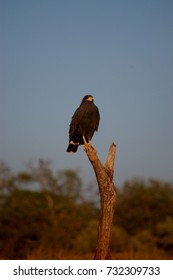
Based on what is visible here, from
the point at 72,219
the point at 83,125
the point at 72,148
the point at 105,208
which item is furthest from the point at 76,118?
the point at 72,219

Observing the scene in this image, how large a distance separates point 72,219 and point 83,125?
569 inches

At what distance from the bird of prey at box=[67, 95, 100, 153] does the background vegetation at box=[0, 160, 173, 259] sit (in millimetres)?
11409

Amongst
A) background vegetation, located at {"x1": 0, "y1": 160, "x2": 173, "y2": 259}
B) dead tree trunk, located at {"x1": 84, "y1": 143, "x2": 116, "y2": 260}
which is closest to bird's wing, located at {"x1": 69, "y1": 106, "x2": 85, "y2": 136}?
dead tree trunk, located at {"x1": 84, "y1": 143, "x2": 116, "y2": 260}

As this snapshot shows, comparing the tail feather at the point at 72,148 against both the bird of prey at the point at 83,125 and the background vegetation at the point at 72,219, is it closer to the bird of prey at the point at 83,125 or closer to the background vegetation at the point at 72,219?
the bird of prey at the point at 83,125

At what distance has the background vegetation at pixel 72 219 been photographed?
21047 mm

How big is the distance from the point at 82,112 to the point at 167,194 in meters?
16.2

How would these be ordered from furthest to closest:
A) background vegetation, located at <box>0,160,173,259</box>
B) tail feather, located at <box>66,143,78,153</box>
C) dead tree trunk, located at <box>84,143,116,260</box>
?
background vegetation, located at <box>0,160,173,259</box>
tail feather, located at <box>66,143,78,153</box>
dead tree trunk, located at <box>84,143,116,260</box>

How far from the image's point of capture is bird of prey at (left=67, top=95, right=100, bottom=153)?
8977 mm

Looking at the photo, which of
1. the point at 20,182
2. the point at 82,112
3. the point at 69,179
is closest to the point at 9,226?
the point at 20,182

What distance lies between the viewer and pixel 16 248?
21.1 m

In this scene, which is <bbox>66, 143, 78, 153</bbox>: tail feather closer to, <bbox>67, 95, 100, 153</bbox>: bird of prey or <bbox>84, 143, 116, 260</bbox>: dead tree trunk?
<bbox>67, 95, 100, 153</bbox>: bird of prey

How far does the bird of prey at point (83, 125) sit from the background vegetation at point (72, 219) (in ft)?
37.4

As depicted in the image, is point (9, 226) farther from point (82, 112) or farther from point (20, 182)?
point (82, 112)
